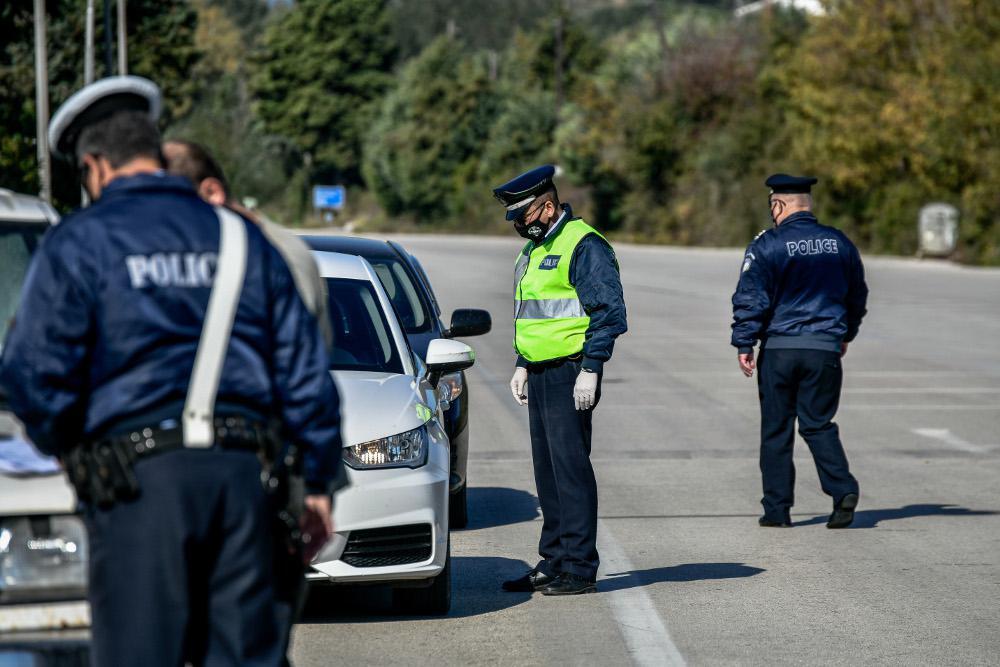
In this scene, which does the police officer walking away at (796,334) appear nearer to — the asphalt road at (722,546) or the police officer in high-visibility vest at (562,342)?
the asphalt road at (722,546)

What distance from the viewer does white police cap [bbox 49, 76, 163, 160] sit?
143 inches

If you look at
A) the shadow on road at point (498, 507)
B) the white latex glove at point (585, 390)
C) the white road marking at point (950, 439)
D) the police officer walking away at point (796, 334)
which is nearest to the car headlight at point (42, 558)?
the white latex glove at point (585, 390)

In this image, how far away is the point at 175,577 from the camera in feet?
11.2

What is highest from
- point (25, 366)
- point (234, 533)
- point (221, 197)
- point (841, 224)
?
point (221, 197)

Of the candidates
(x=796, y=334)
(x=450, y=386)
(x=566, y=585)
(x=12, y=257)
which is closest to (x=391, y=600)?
(x=566, y=585)

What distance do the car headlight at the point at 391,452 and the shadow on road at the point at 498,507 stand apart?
246cm

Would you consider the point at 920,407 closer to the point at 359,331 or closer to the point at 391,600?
the point at 359,331

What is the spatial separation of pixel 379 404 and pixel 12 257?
5.28 feet

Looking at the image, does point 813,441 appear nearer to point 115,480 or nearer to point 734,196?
point 115,480

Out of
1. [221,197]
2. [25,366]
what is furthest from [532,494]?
[25,366]

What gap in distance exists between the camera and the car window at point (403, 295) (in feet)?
32.3

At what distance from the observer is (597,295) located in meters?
7.06

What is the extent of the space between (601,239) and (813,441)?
2.57 meters

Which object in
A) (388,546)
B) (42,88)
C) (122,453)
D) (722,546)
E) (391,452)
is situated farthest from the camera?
(42,88)
